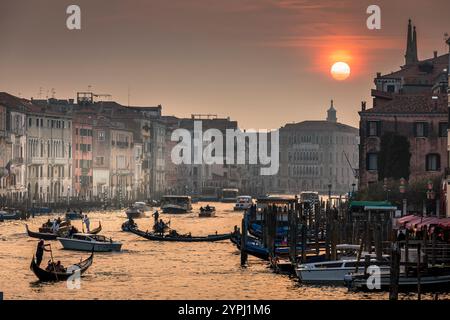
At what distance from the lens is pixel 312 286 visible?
3438 centimetres

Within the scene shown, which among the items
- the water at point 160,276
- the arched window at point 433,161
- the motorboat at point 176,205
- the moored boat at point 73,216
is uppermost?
the arched window at point 433,161

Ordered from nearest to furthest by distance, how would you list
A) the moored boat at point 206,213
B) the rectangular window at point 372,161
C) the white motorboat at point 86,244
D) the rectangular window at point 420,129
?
the white motorboat at point 86,244 < the rectangular window at point 420,129 < the rectangular window at point 372,161 < the moored boat at point 206,213

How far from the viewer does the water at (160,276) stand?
111 feet

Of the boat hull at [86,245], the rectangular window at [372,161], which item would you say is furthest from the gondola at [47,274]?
the rectangular window at [372,161]

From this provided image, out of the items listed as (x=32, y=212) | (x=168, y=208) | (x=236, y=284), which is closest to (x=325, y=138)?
(x=168, y=208)

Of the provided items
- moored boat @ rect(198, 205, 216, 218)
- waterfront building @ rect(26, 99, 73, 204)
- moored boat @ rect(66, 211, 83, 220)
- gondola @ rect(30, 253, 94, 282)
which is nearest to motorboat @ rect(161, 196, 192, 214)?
waterfront building @ rect(26, 99, 73, 204)

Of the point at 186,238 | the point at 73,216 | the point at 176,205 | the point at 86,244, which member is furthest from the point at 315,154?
the point at 86,244

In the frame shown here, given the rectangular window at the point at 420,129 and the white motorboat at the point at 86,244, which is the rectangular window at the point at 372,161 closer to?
the rectangular window at the point at 420,129

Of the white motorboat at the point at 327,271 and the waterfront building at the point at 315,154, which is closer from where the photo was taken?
the white motorboat at the point at 327,271

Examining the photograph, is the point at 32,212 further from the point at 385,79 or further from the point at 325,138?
the point at 325,138

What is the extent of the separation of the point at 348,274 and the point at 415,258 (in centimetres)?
203

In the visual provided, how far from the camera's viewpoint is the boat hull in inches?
1827

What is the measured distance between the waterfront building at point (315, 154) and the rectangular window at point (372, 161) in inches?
4099

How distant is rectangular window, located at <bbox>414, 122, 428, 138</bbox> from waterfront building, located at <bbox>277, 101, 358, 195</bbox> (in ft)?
344
